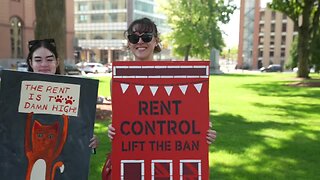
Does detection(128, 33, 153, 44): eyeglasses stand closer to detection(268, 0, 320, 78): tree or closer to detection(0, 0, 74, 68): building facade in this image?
detection(268, 0, 320, 78): tree

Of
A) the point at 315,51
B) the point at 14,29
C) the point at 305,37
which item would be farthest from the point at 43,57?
the point at 14,29

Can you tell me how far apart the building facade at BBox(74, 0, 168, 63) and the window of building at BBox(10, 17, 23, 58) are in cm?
3286

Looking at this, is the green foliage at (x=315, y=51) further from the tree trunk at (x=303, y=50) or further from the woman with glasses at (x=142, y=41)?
the woman with glasses at (x=142, y=41)

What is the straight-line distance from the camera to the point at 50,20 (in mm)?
8945

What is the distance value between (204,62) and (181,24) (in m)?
49.4

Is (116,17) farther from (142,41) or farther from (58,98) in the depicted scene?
(58,98)

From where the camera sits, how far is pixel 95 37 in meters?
89.4

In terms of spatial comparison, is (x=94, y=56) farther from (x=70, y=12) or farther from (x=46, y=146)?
(x=46, y=146)

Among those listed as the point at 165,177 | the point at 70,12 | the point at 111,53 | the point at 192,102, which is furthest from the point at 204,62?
the point at 111,53

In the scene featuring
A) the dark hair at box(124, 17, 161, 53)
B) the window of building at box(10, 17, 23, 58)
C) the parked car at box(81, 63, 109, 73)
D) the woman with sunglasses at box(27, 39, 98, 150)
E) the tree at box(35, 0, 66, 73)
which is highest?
the window of building at box(10, 17, 23, 58)

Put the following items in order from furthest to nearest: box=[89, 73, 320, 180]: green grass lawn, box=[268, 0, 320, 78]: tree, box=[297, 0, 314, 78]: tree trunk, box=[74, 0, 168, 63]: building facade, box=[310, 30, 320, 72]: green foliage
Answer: box=[74, 0, 168, 63]: building facade → box=[310, 30, 320, 72]: green foliage → box=[268, 0, 320, 78]: tree → box=[297, 0, 314, 78]: tree trunk → box=[89, 73, 320, 180]: green grass lawn

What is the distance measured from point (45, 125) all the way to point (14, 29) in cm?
5271

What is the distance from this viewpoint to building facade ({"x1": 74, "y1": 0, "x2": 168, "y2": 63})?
86312mm

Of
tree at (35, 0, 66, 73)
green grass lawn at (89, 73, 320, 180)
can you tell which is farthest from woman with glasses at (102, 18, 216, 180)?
tree at (35, 0, 66, 73)
